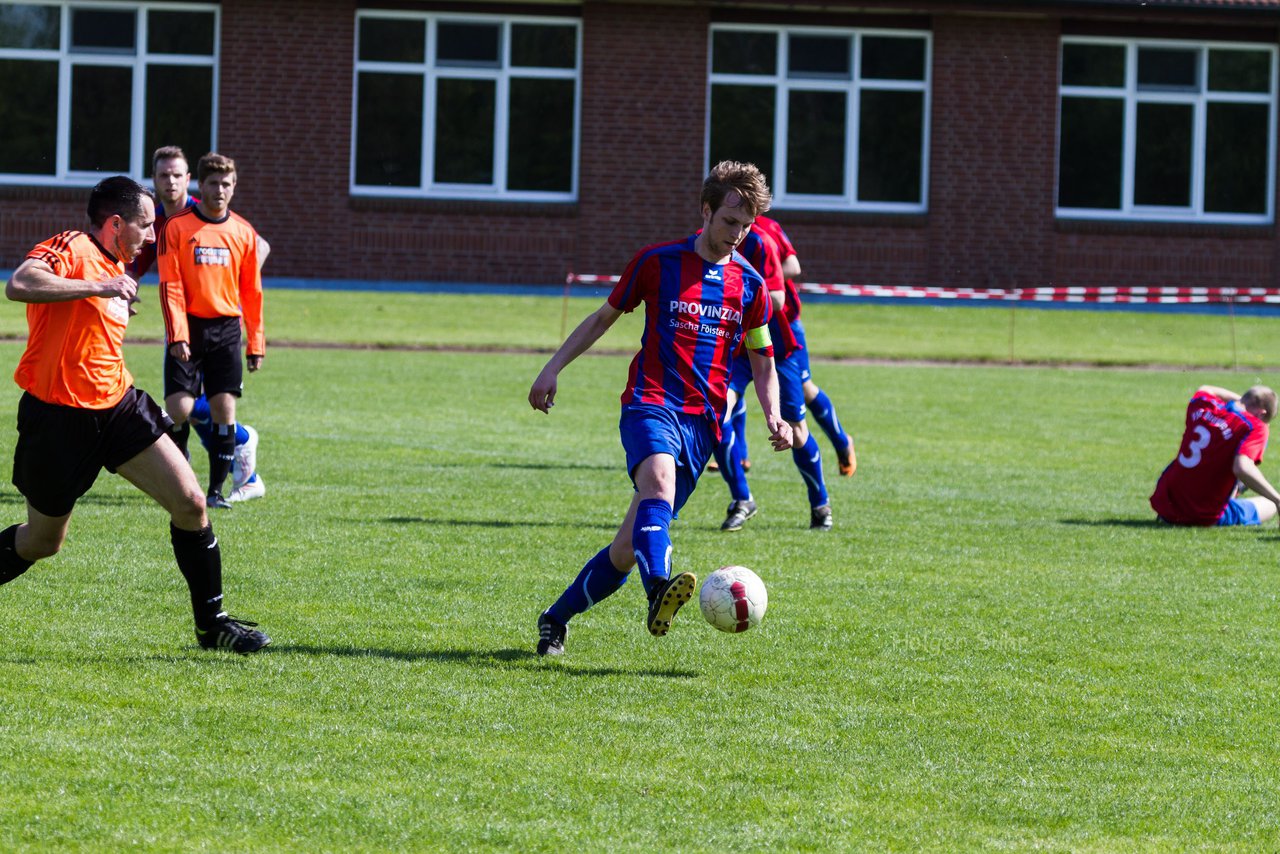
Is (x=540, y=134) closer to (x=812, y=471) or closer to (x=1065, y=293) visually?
(x=1065, y=293)

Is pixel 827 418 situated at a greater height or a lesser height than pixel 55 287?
lesser

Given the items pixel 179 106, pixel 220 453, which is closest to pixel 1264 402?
pixel 220 453

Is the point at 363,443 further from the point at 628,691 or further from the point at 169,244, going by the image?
the point at 628,691

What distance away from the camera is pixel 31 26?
29.6 meters

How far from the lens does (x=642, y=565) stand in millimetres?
6523

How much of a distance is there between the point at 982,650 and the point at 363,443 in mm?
8060

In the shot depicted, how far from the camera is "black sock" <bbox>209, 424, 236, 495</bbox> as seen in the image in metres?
10.9

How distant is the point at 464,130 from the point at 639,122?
9.57ft

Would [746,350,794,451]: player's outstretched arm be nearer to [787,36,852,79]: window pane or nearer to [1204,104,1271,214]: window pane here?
[787,36,852,79]: window pane

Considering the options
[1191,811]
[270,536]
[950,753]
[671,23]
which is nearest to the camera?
[1191,811]

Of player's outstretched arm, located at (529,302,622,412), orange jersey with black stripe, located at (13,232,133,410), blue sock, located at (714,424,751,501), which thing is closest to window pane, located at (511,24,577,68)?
blue sock, located at (714,424,751,501)

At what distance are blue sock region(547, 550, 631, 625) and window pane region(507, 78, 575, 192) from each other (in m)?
23.7

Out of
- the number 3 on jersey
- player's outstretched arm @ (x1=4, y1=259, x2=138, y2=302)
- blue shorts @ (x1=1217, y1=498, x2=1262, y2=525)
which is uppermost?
player's outstretched arm @ (x1=4, y1=259, x2=138, y2=302)

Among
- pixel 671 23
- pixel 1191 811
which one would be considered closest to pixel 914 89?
pixel 671 23
